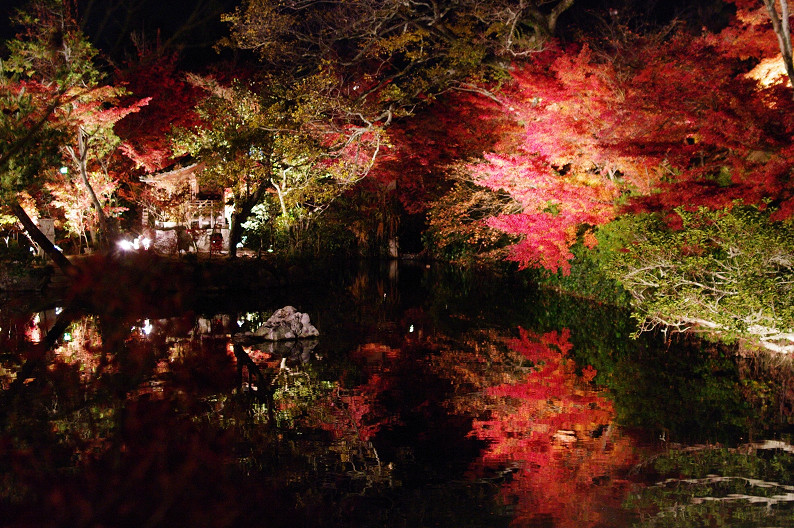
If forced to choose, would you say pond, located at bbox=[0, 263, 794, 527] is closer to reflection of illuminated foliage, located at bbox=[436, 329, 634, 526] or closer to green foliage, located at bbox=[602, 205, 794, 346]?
reflection of illuminated foliage, located at bbox=[436, 329, 634, 526]

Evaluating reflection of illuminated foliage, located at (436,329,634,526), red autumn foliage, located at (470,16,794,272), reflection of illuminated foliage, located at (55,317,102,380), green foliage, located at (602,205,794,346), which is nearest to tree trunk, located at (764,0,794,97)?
red autumn foliage, located at (470,16,794,272)

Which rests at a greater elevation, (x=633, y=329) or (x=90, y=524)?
(x=633, y=329)

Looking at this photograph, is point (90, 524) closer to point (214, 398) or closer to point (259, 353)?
point (214, 398)

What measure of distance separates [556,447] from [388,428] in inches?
63.8

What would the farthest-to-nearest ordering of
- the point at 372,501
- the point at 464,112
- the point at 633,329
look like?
1. the point at 464,112
2. the point at 633,329
3. the point at 372,501

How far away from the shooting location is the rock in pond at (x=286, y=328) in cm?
1071

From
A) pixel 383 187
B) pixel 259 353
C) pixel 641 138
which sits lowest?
pixel 259 353

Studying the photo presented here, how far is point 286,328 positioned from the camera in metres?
10.8

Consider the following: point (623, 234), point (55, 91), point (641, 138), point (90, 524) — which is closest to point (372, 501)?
point (90, 524)

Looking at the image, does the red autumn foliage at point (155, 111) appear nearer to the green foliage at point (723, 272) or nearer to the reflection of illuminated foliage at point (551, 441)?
the reflection of illuminated foliage at point (551, 441)

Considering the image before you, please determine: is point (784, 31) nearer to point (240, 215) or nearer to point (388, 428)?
Answer: point (388, 428)

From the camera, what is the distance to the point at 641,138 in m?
9.91

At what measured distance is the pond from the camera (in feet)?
14.9

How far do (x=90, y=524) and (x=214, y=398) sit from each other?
2969 mm
